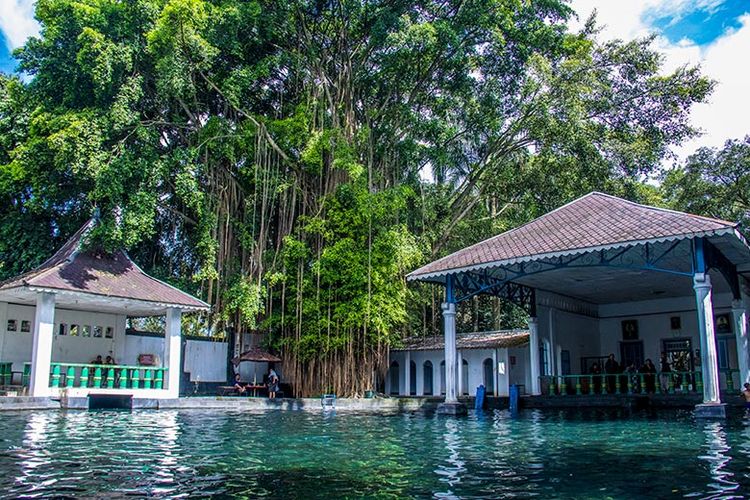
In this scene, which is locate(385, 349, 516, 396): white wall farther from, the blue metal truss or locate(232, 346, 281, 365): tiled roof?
locate(232, 346, 281, 365): tiled roof

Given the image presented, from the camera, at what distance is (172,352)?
19.5 meters

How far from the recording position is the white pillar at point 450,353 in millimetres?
17391

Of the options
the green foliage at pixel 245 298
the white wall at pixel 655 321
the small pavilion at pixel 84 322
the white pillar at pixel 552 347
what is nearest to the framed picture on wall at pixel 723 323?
the white wall at pixel 655 321

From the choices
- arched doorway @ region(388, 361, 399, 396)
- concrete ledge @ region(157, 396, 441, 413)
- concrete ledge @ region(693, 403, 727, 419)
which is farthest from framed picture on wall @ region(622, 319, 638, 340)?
concrete ledge @ region(693, 403, 727, 419)

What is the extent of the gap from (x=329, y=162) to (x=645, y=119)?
38.5 feet

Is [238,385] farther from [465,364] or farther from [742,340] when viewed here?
[742,340]

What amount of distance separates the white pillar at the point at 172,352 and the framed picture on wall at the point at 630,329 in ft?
50.0

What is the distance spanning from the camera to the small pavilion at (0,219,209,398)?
16.9 m

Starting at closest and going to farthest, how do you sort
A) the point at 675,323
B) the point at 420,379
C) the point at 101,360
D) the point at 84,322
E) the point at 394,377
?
1. the point at 101,360
2. the point at 84,322
3. the point at 675,323
4. the point at 420,379
5. the point at 394,377

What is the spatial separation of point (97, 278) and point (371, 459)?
13054 mm

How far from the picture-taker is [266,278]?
21547 mm

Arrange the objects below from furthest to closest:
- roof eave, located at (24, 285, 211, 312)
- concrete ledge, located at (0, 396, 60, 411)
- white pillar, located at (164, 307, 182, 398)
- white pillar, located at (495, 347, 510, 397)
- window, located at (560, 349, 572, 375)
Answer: white pillar, located at (495, 347, 510, 397), window, located at (560, 349, 572, 375), white pillar, located at (164, 307, 182, 398), roof eave, located at (24, 285, 211, 312), concrete ledge, located at (0, 396, 60, 411)

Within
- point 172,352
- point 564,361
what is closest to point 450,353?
point 564,361

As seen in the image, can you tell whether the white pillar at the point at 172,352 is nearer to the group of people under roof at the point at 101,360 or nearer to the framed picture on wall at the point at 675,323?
the group of people under roof at the point at 101,360
